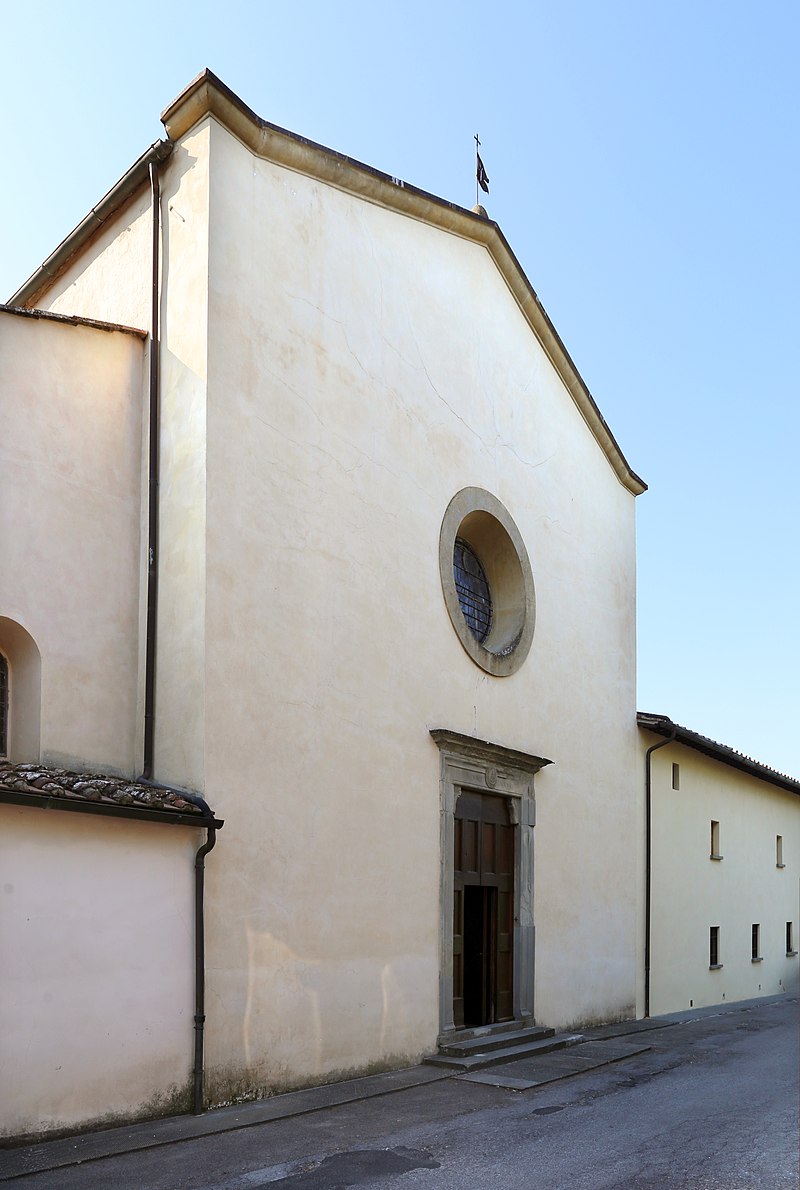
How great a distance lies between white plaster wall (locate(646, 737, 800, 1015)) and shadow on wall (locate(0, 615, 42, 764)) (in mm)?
10929

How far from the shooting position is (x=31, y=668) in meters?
9.21

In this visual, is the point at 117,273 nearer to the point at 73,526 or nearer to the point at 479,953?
the point at 73,526

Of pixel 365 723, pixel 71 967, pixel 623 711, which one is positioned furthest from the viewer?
pixel 623 711

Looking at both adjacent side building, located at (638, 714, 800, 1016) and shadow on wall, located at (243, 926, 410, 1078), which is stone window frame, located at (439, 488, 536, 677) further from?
shadow on wall, located at (243, 926, 410, 1078)

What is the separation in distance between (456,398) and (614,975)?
8.28 meters

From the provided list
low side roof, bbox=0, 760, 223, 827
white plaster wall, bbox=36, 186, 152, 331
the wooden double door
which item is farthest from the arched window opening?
the wooden double door

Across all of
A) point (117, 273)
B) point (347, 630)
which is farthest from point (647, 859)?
point (117, 273)

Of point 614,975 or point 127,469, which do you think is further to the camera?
point 614,975

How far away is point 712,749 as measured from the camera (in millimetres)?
18625

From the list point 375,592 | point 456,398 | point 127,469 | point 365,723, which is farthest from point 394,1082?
point 456,398

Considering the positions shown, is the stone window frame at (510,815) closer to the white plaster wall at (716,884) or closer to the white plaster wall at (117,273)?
the white plaster wall at (716,884)

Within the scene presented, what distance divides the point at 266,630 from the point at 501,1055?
531 centimetres

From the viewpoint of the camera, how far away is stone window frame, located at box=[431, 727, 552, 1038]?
38.5 feet

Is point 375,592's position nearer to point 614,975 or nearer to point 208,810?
point 208,810
